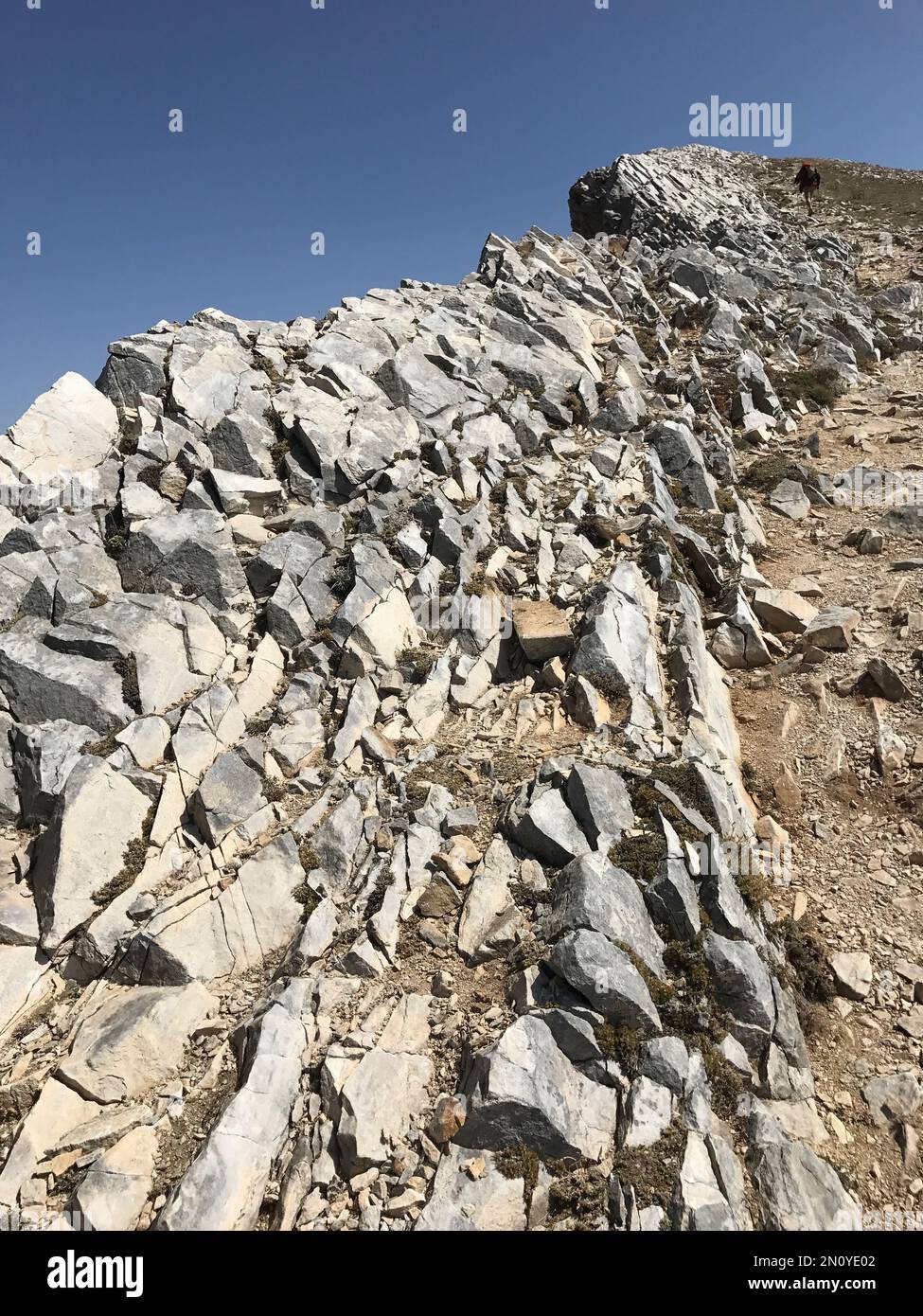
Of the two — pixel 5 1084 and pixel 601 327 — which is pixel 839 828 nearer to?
pixel 5 1084

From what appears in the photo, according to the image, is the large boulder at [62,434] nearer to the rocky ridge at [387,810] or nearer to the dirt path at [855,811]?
the rocky ridge at [387,810]

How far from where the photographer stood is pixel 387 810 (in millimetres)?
13570

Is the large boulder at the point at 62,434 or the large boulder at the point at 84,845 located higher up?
the large boulder at the point at 62,434

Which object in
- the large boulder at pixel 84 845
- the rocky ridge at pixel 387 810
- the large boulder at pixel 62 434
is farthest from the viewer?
the large boulder at pixel 62 434

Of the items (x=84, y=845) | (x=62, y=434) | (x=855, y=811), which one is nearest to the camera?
(x=84, y=845)

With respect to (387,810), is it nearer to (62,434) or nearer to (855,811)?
(855,811)

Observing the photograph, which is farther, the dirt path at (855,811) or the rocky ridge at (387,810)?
the dirt path at (855,811)

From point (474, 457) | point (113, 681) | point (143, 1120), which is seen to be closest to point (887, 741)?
point (474, 457)

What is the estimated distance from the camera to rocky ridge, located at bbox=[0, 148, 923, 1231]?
9172 mm

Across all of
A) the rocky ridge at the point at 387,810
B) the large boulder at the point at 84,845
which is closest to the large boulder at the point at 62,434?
the rocky ridge at the point at 387,810

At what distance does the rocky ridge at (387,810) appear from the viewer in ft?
30.1

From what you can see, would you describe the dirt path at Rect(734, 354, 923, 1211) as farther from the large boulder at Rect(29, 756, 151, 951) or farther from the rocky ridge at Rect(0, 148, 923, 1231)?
the large boulder at Rect(29, 756, 151, 951)

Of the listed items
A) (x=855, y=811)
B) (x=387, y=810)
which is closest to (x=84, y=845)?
(x=387, y=810)

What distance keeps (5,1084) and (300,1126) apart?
14.8 feet
